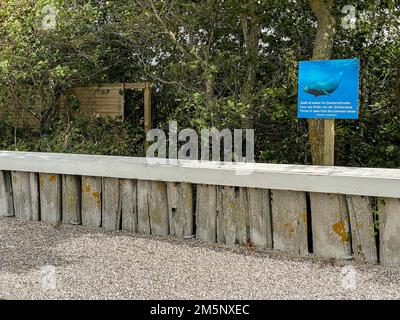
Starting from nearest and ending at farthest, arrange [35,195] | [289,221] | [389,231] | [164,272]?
[164,272] < [389,231] < [289,221] < [35,195]

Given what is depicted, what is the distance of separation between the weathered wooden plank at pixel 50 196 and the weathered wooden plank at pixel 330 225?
284 cm

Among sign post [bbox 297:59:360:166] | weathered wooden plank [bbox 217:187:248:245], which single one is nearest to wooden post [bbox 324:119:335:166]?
sign post [bbox 297:59:360:166]

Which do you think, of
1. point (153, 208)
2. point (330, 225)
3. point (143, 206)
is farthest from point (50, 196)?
point (330, 225)

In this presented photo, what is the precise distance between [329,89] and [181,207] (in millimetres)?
2028

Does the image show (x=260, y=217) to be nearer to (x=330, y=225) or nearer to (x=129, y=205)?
(x=330, y=225)

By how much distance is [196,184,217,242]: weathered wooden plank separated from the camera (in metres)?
5.18

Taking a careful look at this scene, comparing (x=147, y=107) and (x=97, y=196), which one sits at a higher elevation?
(x=147, y=107)

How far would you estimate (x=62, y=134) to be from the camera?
29.9 ft

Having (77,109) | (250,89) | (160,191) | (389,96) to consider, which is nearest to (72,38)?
(77,109)

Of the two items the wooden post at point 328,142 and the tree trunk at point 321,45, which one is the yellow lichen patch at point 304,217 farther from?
the tree trunk at point 321,45

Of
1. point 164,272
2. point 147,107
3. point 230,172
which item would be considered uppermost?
point 147,107

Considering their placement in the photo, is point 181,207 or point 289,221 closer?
point 289,221

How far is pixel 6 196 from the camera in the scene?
6367 mm
